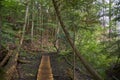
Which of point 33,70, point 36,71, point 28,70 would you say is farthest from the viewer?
point 33,70

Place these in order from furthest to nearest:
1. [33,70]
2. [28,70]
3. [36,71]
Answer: [33,70]
[28,70]
[36,71]

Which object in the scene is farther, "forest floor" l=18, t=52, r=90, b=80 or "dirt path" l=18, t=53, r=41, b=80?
"forest floor" l=18, t=52, r=90, b=80

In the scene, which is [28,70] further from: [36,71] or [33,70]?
[36,71]

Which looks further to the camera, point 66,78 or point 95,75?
point 66,78

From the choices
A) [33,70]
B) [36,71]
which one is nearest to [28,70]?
[33,70]

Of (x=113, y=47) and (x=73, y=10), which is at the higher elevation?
(x=73, y=10)

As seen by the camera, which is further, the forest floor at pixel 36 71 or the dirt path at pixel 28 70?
the forest floor at pixel 36 71

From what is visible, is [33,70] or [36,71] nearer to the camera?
[36,71]

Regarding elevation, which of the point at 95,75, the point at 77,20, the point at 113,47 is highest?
the point at 77,20

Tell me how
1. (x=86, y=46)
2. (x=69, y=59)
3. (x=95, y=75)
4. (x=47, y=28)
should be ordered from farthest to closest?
(x=47, y=28) → (x=69, y=59) → (x=86, y=46) → (x=95, y=75)

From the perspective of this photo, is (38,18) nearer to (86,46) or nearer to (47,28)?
(47,28)

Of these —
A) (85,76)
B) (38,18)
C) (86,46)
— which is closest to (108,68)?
(85,76)

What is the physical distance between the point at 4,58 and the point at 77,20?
441cm

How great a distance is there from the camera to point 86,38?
1555cm
